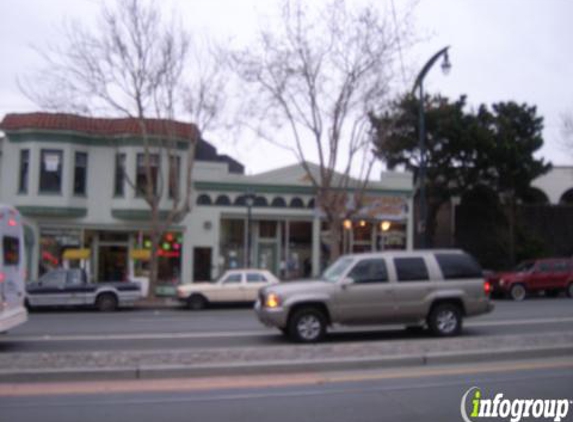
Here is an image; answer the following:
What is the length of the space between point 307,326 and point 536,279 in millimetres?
17349

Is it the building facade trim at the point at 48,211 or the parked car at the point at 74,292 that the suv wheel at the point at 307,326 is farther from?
the building facade trim at the point at 48,211

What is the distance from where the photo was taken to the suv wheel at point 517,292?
2739cm

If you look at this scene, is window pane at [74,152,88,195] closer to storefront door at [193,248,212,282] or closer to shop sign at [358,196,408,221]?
storefront door at [193,248,212,282]

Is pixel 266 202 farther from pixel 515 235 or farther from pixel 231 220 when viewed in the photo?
pixel 515 235

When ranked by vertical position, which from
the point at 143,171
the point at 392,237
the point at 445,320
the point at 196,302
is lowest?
the point at 196,302

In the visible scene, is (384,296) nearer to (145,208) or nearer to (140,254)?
(140,254)

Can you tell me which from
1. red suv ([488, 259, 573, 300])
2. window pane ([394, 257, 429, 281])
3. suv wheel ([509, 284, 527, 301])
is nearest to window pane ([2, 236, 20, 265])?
window pane ([394, 257, 429, 281])

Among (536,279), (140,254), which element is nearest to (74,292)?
(140,254)

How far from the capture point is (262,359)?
10.8 metres

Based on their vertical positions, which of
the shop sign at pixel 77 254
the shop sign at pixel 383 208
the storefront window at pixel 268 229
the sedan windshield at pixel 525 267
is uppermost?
the shop sign at pixel 383 208

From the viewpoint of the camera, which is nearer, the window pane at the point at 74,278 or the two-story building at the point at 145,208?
the window pane at the point at 74,278

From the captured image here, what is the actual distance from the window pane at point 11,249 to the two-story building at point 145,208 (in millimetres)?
12695

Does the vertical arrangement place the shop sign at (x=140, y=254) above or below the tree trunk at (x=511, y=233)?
below

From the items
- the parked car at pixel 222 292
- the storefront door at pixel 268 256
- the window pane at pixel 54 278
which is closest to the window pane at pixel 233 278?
the parked car at pixel 222 292
